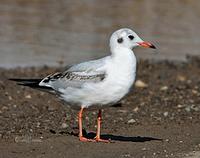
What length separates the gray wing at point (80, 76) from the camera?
29.3 ft

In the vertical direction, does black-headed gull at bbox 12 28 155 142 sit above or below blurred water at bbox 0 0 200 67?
below

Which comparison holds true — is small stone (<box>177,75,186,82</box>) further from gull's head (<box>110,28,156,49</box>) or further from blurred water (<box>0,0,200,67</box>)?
gull's head (<box>110,28,156,49</box>)

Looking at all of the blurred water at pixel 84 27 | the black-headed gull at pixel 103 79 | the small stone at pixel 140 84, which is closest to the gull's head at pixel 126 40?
the black-headed gull at pixel 103 79

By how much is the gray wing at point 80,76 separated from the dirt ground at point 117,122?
26.5 inches

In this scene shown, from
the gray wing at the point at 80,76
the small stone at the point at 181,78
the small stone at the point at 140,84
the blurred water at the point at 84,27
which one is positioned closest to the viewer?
the gray wing at the point at 80,76

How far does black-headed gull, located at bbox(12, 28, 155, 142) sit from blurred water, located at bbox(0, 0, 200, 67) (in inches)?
254

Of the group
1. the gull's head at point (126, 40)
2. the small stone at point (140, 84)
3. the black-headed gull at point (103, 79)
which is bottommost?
the black-headed gull at point (103, 79)

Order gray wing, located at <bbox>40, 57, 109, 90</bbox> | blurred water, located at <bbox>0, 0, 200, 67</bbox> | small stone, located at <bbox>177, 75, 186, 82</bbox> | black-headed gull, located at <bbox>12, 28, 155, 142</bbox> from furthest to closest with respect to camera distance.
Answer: blurred water, located at <bbox>0, 0, 200, 67</bbox> < small stone, located at <bbox>177, 75, 186, 82</bbox> < gray wing, located at <bbox>40, 57, 109, 90</bbox> < black-headed gull, located at <bbox>12, 28, 155, 142</bbox>

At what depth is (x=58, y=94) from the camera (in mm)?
9391

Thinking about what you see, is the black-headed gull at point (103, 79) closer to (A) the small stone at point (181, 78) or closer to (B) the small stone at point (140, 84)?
(B) the small stone at point (140, 84)

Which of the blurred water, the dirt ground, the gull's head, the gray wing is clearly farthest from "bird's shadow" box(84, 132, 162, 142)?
the blurred water

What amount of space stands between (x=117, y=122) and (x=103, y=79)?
1.99 metres

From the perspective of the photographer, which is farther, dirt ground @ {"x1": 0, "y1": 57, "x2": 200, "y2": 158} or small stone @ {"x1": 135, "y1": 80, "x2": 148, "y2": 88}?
small stone @ {"x1": 135, "y1": 80, "x2": 148, "y2": 88}

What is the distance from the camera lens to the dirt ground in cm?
858
